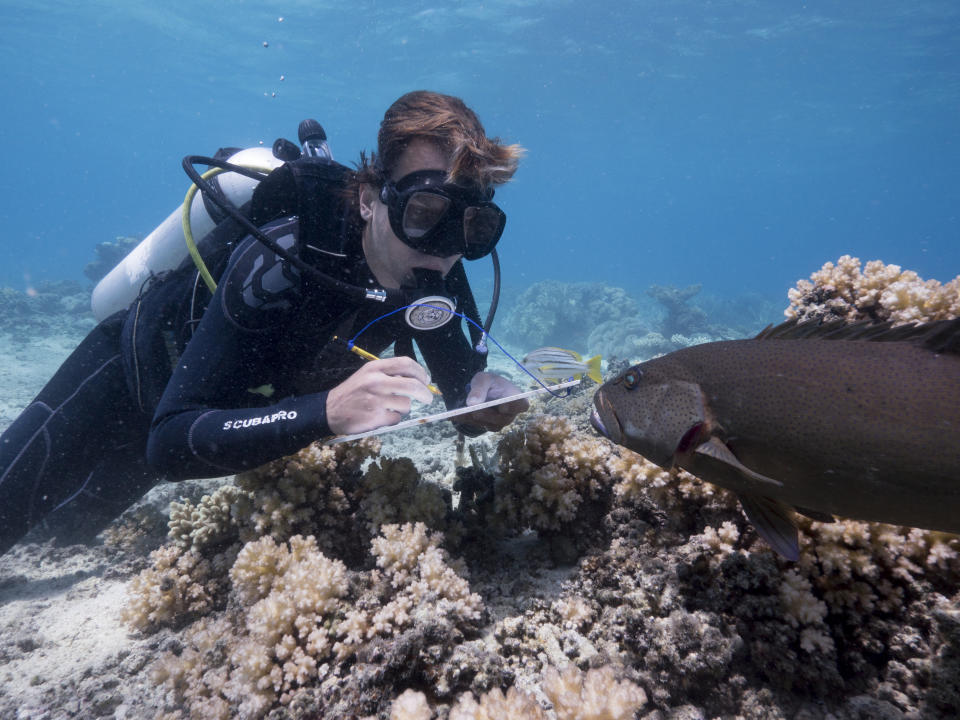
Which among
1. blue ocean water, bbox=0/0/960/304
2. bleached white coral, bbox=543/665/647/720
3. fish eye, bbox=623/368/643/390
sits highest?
blue ocean water, bbox=0/0/960/304

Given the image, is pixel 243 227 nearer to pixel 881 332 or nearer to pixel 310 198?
pixel 310 198

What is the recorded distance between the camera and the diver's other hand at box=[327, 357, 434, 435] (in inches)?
84.3

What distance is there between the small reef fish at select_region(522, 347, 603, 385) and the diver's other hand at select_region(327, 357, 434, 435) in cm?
102

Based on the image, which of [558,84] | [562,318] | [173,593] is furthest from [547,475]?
[558,84]

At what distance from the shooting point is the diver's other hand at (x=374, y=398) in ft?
7.02

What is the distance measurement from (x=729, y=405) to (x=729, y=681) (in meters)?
1.25

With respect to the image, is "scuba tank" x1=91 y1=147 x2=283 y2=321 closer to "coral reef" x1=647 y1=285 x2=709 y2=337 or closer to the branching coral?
the branching coral

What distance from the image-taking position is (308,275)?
9.82ft

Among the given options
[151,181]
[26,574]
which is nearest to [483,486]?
[26,574]

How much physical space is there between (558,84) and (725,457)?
58228 mm

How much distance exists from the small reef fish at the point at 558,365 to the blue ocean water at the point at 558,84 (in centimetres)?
137

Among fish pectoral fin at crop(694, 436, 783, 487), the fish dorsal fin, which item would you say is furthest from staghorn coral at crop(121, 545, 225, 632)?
the fish dorsal fin

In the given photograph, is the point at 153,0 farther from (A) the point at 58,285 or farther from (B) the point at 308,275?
(B) the point at 308,275

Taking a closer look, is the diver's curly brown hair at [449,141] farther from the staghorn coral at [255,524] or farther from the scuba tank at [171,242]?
the staghorn coral at [255,524]
